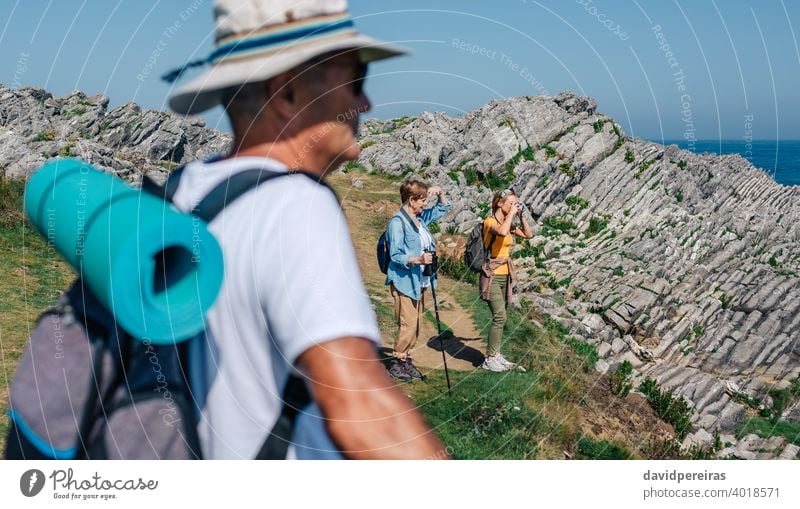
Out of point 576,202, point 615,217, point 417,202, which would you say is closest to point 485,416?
point 417,202

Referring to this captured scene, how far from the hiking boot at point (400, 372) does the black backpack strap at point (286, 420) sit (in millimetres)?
5198

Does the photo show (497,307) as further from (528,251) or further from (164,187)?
(528,251)

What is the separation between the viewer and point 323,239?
1.12 meters

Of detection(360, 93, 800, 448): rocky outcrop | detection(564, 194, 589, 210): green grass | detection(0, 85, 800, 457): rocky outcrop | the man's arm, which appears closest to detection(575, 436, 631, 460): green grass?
detection(0, 85, 800, 457): rocky outcrop

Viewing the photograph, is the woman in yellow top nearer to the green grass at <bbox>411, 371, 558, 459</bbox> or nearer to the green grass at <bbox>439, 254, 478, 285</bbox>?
the green grass at <bbox>411, 371, 558, 459</bbox>

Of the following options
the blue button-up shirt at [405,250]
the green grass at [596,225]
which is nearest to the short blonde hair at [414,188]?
the blue button-up shirt at [405,250]

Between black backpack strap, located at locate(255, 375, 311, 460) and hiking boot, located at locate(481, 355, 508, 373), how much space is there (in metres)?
6.08

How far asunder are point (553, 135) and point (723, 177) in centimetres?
509

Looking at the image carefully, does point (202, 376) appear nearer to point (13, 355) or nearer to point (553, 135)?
point (13, 355)

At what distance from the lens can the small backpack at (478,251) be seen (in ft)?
23.2

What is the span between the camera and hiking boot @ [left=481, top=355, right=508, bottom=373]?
7.32 metres

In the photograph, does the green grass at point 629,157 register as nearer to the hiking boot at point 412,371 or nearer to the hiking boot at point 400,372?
the hiking boot at point 412,371

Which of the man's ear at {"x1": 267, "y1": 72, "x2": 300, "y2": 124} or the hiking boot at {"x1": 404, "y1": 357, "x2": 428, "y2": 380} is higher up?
the man's ear at {"x1": 267, "y1": 72, "x2": 300, "y2": 124}

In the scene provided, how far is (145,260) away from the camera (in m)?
1.17
